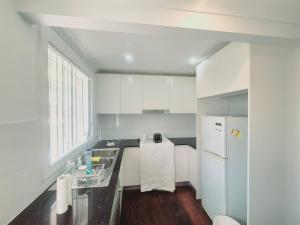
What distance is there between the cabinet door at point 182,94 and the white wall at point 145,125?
37 cm

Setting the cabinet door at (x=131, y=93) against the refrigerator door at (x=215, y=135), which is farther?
the cabinet door at (x=131, y=93)

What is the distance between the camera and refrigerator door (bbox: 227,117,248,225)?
1.76 meters

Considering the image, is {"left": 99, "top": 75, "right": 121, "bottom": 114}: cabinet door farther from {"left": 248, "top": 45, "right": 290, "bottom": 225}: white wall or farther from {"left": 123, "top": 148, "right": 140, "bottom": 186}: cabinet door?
{"left": 248, "top": 45, "right": 290, "bottom": 225}: white wall

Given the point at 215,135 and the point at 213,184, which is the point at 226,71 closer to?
the point at 215,135

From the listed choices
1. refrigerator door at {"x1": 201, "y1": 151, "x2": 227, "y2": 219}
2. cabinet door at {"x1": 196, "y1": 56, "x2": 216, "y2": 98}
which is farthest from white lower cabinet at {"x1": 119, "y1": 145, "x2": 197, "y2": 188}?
cabinet door at {"x1": 196, "y1": 56, "x2": 216, "y2": 98}

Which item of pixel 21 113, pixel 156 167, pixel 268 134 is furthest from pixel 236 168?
pixel 21 113

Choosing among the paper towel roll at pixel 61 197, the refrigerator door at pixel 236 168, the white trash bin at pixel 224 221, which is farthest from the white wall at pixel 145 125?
the paper towel roll at pixel 61 197

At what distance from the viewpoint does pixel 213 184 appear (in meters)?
2.00

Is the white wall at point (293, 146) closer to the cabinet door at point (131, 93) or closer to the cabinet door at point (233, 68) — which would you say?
the cabinet door at point (233, 68)

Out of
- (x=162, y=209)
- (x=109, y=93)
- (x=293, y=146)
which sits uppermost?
(x=109, y=93)

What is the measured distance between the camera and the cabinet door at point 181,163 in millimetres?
2887

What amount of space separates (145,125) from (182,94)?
3.59ft

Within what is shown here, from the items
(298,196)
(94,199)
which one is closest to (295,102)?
(298,196)

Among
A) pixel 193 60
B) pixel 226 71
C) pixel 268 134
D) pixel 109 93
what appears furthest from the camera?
pixel 109 93
